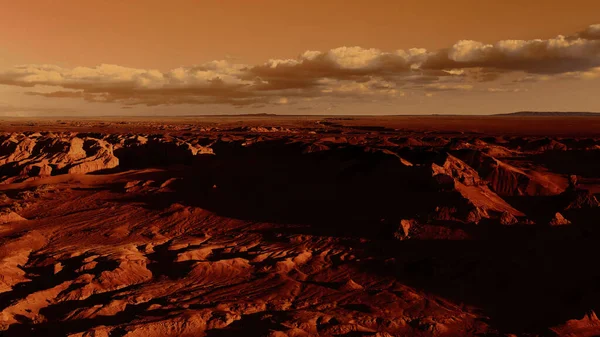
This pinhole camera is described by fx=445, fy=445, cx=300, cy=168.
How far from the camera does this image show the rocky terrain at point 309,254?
51.7 feet

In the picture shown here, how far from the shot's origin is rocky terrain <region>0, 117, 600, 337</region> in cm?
1576

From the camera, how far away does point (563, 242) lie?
21250 mm

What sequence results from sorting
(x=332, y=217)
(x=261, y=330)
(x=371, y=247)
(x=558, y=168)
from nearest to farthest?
(x=261, y=330) < (x=371, y=247) < (x=332, y=217) < (x=558, y=168)

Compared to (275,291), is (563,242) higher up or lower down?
higher up

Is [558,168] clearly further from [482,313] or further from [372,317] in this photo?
[372,317]

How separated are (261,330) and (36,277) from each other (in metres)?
11.9

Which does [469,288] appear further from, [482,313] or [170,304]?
[170,304]

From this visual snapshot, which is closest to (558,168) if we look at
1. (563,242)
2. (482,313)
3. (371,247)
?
(563,242)

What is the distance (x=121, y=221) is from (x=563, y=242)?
26.2m

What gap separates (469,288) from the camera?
18.4 meters

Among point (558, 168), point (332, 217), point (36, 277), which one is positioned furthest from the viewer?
point (558, 168)

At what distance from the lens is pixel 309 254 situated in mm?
22281

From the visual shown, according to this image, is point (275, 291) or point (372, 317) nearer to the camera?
point (372, 317)

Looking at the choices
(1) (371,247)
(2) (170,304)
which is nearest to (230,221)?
(1) (371,247)
